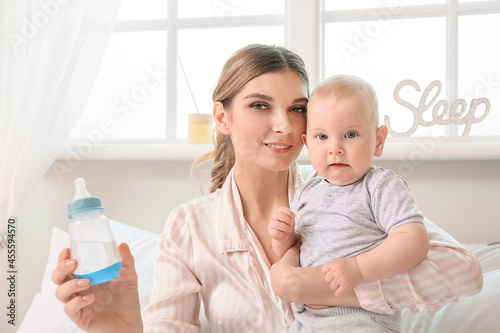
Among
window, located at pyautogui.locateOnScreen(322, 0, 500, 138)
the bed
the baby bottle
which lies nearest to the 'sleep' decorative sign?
window, located at pyautogui.locateOnScreen(322, 0, 500, 138)

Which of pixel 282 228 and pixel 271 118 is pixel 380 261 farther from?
pixel 271 118

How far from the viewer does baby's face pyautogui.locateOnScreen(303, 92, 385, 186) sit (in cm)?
117

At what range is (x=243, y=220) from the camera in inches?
60.8

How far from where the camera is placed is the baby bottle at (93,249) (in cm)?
104

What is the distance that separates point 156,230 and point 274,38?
3.49 ft

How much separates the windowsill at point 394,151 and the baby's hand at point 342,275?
109 cm

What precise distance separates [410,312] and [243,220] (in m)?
0.57

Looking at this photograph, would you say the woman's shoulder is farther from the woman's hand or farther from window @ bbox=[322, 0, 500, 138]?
window @ bbox=[322, 0, 500, 138]

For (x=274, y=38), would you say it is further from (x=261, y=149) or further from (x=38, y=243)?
(x=38, y=243)

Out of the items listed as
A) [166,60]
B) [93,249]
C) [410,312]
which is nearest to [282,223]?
[93,249]

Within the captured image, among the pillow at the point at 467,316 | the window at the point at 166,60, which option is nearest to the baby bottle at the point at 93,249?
the pillow at the point at 467,316

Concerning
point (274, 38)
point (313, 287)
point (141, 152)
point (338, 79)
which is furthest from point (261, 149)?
point (274, 38)

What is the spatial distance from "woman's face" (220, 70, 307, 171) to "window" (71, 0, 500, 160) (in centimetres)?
90

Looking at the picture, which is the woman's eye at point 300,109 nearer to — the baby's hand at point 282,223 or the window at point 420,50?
the baby's hand at point 282,223
